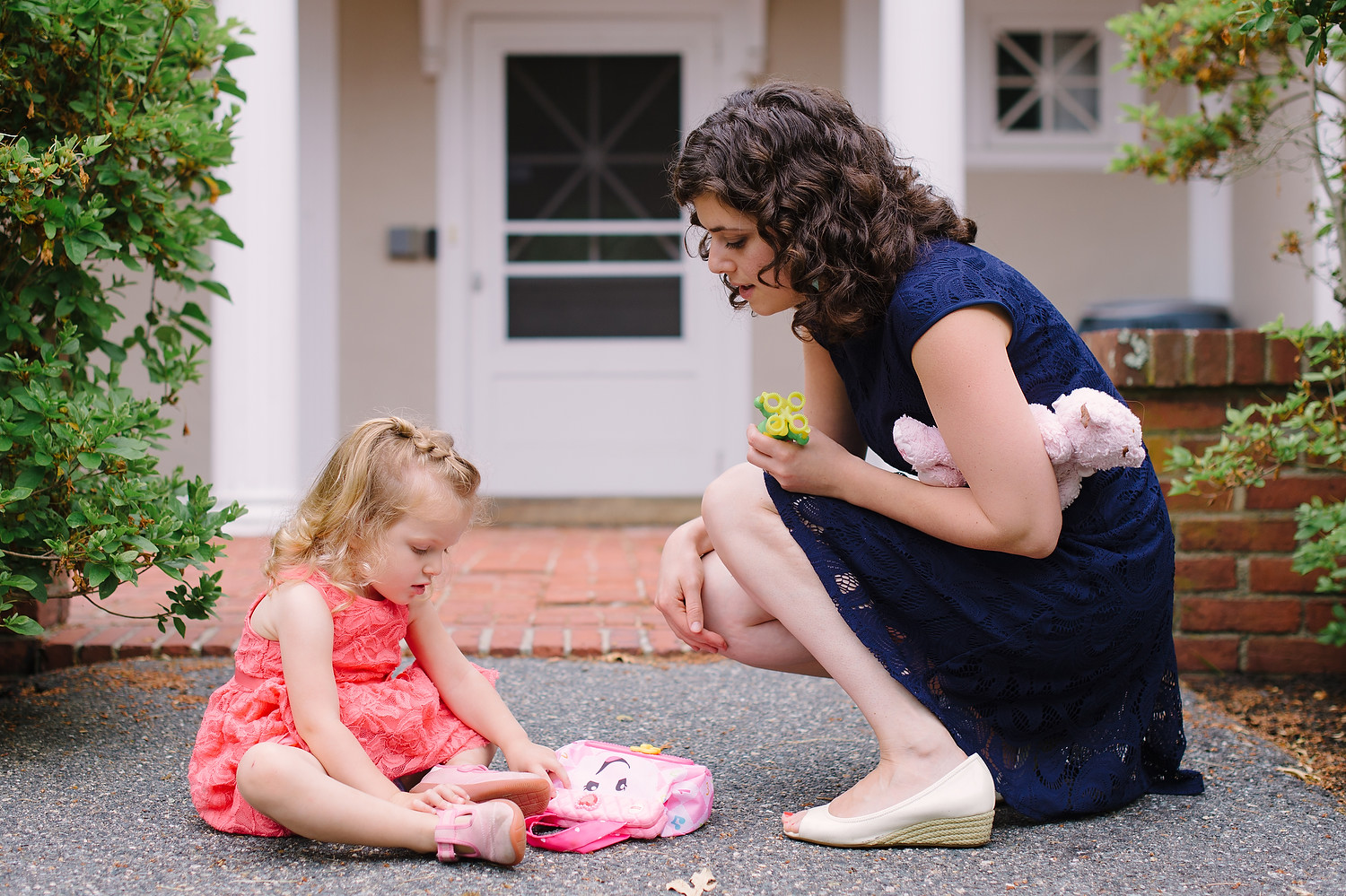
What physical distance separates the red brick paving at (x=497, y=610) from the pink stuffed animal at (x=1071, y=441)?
1215mm

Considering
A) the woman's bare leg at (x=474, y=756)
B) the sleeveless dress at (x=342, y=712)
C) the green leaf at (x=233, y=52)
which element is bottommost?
the woman's bare leg at (x=474, y=756)

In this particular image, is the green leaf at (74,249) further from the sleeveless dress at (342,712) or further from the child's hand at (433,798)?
the child's hand at (433,798)

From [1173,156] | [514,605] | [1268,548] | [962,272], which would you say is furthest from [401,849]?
[1173,156]

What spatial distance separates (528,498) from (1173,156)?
3.44m

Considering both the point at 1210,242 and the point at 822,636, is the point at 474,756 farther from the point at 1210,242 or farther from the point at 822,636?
the point at 1210,242

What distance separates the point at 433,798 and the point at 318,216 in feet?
14.3

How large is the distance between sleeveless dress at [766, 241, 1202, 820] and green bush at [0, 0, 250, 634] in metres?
1.12

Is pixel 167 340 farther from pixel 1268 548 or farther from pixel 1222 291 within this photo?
pixel 1222 291

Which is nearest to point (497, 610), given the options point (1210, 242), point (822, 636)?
point (822, 636)

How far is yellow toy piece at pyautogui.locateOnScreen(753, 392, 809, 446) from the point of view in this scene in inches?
66.1

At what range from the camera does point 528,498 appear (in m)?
5.48

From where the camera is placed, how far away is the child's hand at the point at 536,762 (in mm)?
1735

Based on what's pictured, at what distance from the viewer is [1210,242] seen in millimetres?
5582

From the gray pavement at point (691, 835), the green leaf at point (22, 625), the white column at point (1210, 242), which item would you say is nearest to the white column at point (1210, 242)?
the white column at point (1210, 242)
